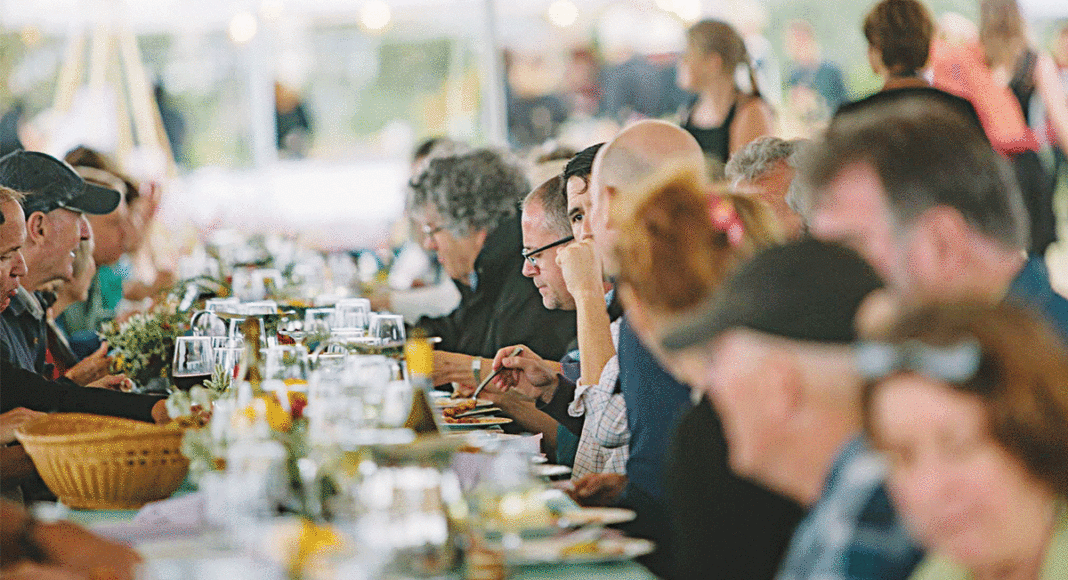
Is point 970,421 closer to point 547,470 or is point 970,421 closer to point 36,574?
point 36,574

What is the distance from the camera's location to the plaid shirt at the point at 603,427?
9.20 ft

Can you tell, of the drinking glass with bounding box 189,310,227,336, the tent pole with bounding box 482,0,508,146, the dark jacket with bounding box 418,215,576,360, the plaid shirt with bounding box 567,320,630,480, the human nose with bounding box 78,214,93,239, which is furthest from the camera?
the tent pole with bounding box 482,0,508,146

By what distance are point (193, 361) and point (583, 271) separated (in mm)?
925

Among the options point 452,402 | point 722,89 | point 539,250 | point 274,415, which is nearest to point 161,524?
point 274,415

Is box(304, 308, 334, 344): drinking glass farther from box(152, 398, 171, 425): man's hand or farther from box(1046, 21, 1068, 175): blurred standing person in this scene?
box(1046, 21, 1068, 175): blurred standing person

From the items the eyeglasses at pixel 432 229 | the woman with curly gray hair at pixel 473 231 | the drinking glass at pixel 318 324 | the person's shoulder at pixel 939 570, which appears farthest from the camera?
the eyeglasses at pixel 432 229

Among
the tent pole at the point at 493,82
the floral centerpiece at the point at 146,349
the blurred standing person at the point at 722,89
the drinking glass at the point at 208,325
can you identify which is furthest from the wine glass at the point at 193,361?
the tent pole at the point at 493,82

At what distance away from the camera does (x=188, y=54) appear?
28.9 feet

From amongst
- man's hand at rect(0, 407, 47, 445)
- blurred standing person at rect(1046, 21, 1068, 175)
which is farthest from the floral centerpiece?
blurred standing person at rect(1046, 21, 1068, 175)

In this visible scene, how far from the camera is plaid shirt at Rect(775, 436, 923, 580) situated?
1365 millimetres

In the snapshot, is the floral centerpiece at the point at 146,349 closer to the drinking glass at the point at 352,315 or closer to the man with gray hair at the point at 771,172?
the drinking glass at the point at 352,315

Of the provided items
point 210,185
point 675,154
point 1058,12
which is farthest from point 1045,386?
point 210,185

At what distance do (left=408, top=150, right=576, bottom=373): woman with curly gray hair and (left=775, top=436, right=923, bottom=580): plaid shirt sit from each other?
10.2ft

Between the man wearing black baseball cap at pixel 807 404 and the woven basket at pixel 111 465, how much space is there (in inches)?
47.3
